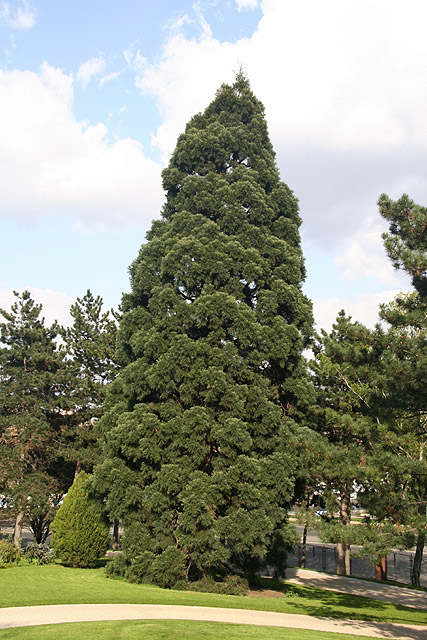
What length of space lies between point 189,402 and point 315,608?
5967mm

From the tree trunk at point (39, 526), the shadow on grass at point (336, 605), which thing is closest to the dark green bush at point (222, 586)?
the shadow on grass at point (336, 605)

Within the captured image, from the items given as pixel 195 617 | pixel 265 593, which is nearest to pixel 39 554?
pixel 265 593

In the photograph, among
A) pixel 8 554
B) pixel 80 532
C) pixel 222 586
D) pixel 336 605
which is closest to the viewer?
pixel 336 605

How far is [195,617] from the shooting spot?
9547 mm

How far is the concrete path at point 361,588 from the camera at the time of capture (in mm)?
14312

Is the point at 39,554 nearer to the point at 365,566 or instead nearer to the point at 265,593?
the point at 265,593

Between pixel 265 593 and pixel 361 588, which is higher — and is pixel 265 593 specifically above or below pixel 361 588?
above

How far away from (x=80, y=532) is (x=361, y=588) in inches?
361

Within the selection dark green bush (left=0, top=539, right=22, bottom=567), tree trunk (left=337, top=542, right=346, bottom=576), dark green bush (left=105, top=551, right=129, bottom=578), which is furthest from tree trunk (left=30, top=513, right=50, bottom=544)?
tree trunk (left=337, top=542, right=346, bottom=576)

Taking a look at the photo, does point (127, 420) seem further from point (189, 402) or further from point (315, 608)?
point (315, 608)

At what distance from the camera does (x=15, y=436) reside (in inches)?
907

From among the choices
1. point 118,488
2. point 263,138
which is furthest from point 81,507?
point 263,138

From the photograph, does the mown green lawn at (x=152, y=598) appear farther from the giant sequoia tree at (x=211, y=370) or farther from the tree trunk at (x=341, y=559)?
the tree trunk at (x=341, y=559)

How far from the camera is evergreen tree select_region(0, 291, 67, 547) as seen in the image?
2217 cm
